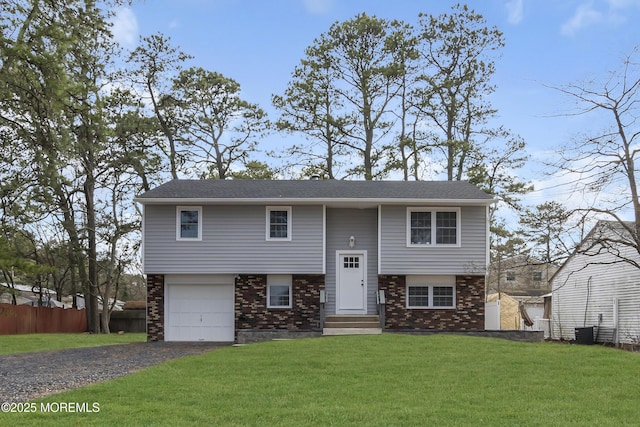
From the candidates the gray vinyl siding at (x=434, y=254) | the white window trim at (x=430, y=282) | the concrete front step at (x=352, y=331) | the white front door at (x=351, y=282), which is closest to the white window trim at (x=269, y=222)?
the white front door at (x=351, y=282)

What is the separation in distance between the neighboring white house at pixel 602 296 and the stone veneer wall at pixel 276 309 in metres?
8.31

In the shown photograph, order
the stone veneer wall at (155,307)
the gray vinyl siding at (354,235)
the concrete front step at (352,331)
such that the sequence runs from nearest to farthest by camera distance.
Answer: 1. the concrete front step at (352,331)
2. the stone veneer wall at (155,307)
3. the gray vinyl siding at (354,235)

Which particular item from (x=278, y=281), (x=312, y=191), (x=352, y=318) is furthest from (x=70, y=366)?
(x=312, y=191)

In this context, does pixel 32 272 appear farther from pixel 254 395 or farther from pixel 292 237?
pixel 292 237

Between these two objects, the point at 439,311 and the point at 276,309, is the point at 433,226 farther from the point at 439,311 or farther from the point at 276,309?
the point at 276,309

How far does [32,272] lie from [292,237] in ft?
49.4

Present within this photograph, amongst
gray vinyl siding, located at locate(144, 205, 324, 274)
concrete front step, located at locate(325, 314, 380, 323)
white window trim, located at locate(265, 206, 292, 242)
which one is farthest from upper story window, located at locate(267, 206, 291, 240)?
concrete front step, located at locate(325, 314, 380, 323)

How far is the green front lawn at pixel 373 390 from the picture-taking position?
27.7ft

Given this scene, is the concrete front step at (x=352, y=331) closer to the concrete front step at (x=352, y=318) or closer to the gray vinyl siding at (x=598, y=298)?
the concrete front step at (x=352, y=318)

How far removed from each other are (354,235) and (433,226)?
261 cm

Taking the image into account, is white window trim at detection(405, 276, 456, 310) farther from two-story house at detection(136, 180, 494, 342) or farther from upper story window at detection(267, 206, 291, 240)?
upper story window at detection(267, 206, 291, 240)

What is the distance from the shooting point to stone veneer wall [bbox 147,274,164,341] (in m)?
22.4

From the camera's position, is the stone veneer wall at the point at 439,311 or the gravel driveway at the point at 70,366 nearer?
the gravel driveway at the point at 70,366

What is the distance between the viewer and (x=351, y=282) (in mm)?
22703
